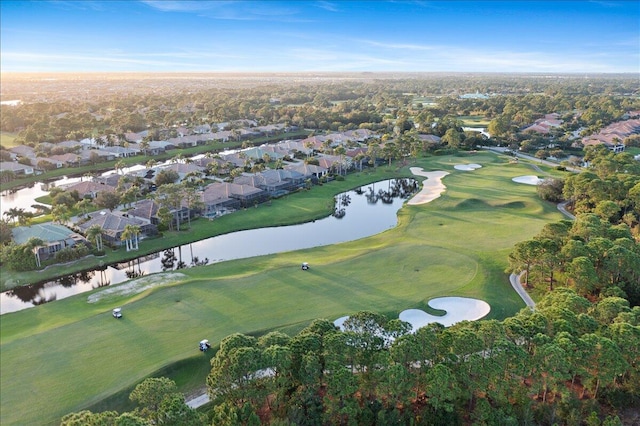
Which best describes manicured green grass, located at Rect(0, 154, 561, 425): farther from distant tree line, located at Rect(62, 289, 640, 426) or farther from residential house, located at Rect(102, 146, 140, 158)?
residential house, located at Rect(102, 146, 140, 158)

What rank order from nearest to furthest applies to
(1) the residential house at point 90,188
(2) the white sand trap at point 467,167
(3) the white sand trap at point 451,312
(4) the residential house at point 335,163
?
(3) the white sand trap at point 451,312 < (1) the residential house at point 90,188 < (4) the residential house at point 335,163 < (2) the white sand trap at point 467,167

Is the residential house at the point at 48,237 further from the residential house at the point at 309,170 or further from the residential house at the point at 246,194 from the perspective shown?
the residential house at the point at 309,170

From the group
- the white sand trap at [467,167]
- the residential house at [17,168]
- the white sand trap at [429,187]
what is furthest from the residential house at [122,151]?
the white sand trap at [467,167]

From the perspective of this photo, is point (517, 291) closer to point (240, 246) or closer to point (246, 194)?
point (240, 246)

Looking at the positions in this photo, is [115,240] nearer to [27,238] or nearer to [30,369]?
[27,238]

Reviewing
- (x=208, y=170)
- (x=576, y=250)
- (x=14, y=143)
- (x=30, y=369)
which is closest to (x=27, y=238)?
(x=30, y=369)
